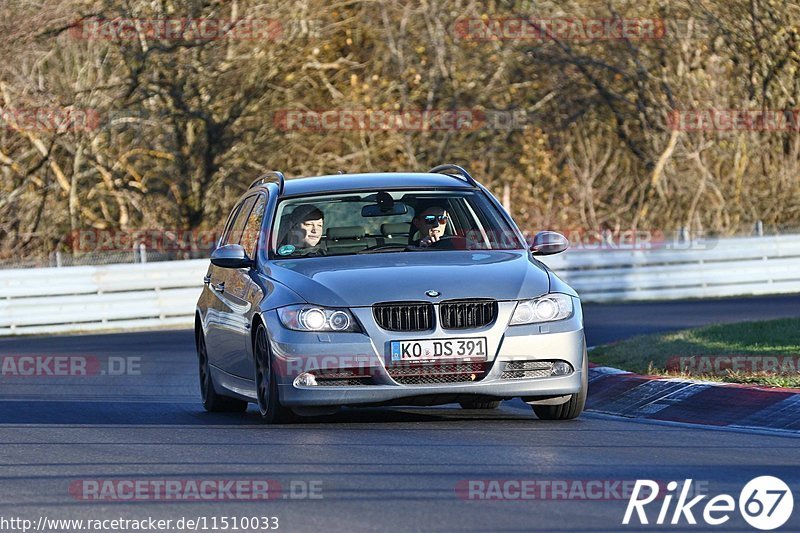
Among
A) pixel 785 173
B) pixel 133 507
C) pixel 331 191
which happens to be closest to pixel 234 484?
pixel 133 507

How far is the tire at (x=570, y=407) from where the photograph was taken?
10.3 meters

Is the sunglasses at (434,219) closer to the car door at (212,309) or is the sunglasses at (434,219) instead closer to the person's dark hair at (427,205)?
the person's dark hair at (427,205)

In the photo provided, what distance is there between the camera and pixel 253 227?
38.9ft

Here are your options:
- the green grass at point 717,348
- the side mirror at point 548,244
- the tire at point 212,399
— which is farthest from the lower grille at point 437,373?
the tire at point 212,399

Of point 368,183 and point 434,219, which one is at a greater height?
point 368,183

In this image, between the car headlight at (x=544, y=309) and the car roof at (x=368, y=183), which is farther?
the car roof at (x=368, y=183)

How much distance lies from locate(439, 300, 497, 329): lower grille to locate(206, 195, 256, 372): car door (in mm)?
1807

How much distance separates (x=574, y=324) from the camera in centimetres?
1027

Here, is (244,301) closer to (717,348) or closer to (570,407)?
(570,407)

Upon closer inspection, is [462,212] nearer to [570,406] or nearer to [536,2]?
[570,406]

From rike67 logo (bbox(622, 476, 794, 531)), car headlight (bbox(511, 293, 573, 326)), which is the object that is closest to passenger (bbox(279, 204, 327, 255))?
car headlight (bbox(511, 293, 573, 326))

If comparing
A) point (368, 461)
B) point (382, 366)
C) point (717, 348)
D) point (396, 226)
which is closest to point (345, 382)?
point (382, 366)

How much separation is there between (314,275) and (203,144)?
74.2 ft

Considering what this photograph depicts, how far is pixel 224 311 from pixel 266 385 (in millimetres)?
1355
